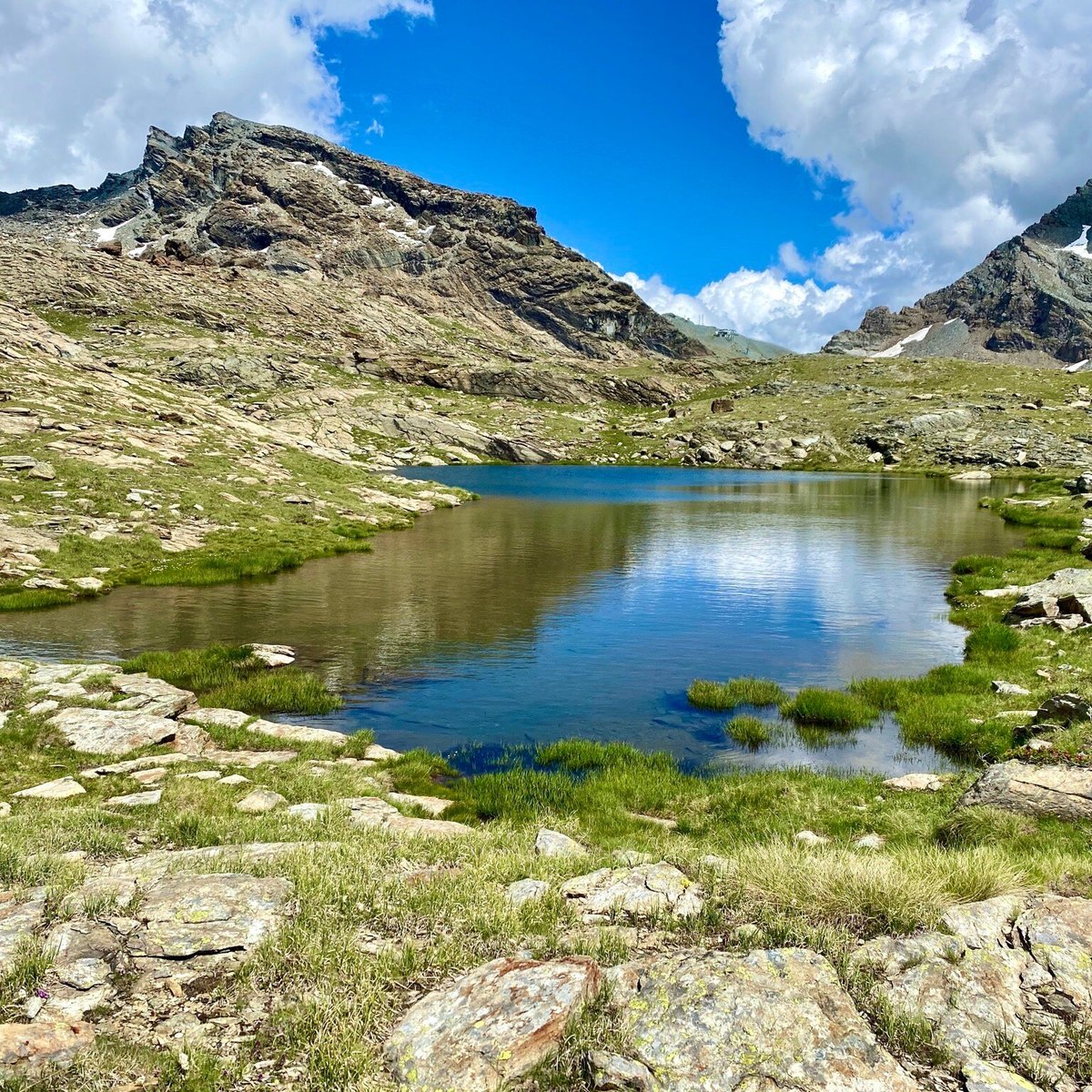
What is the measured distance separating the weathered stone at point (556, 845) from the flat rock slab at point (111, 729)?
10032 mm

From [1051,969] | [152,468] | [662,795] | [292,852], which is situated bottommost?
[662,795]

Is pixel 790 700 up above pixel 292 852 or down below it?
below

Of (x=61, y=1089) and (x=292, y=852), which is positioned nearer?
(x=61, y=1089)

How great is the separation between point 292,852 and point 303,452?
2455 inches

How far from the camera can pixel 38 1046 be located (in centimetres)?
506

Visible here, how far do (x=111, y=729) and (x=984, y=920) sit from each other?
1754cm

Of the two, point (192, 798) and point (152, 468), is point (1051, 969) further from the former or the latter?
point (152, 468)

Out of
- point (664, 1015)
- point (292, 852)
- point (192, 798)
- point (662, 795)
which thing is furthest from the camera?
point (662, 795)

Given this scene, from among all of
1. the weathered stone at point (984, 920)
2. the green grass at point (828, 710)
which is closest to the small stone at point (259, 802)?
the weathered stone at point (984, 920)

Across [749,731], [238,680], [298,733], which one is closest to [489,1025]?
[298,733]

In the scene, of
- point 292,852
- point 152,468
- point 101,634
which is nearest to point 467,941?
point 292,852

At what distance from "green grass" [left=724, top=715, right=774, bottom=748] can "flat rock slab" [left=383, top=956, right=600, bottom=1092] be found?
12967 millimetres

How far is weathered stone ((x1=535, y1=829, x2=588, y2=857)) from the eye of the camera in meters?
10.1

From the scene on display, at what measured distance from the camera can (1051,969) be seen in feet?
20.4
